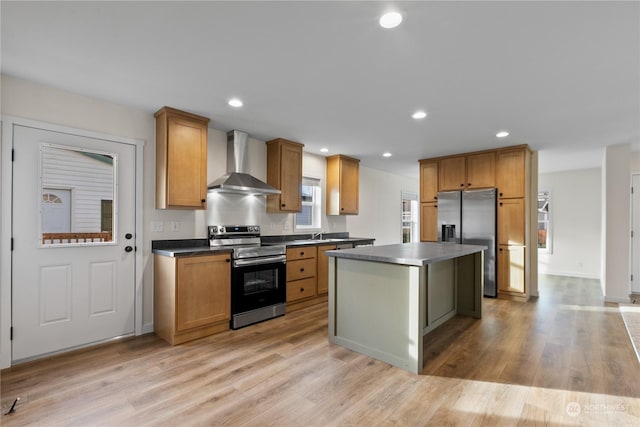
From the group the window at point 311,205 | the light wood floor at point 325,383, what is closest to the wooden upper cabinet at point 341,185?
the window at point 311,205

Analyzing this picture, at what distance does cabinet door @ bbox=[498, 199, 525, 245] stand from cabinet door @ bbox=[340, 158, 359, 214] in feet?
7.64

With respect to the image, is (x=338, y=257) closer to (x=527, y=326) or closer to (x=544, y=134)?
(x=527, y=326)

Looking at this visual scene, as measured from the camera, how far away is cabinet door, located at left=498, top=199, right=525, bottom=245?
463 centimetres

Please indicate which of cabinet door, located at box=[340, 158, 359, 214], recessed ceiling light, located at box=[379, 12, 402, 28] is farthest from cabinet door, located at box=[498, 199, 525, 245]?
recessed ceiling light, located at box=[379, 12, 402, 28]

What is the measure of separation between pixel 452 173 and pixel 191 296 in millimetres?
4492

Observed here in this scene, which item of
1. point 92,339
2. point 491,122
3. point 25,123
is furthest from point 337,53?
point 92,339

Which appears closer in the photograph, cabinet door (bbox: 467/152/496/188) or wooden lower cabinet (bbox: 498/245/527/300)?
wooden lower cabinet (bbox: 498/245/527/300)

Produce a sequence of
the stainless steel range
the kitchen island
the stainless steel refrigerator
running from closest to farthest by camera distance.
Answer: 1. the kitchen island
2. the stainless steel range
3. the stainless steel refrigerator

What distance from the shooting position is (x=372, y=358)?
2.66 meters

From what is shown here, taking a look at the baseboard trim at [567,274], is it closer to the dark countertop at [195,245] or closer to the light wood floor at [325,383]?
the light wood floor at [325,383]

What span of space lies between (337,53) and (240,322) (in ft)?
9.28

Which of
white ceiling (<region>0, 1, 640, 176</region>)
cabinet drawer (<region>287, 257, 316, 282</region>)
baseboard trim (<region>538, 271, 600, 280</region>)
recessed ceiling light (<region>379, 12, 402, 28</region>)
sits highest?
recessed ceiling light (<region>379, 12, 402, 28</region>)

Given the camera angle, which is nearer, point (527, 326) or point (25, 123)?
point (25, 123)

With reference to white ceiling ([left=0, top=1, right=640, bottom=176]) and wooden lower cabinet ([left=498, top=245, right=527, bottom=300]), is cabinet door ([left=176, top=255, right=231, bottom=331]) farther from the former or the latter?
wooden lower cabinet ([left=498, top=245, right=527, bottom=300])
